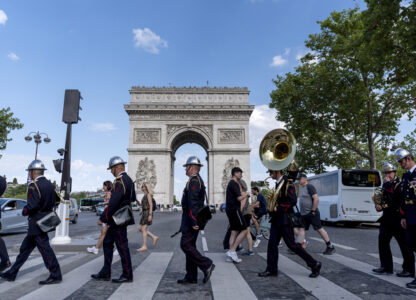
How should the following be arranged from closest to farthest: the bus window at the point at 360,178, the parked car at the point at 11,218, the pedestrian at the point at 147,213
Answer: the pedestrian at the point at 147,213 → the parked car at the point at 11,218 → the bus window at the point at 360,178

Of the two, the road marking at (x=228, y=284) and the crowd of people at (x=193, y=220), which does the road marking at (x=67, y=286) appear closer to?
the crowd of people at (x=193, y=220)

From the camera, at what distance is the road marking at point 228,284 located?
3.72 m

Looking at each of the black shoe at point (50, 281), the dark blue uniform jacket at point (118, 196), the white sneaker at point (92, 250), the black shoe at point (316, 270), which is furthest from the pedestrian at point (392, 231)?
the white sneaker at point (92, 250)

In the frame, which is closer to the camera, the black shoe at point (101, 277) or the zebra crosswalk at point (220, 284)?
the zebra crosswalk at point (220, 284)

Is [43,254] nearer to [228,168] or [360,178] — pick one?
[360,178]

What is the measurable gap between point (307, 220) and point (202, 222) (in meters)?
3.85

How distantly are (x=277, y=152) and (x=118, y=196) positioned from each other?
2839mm

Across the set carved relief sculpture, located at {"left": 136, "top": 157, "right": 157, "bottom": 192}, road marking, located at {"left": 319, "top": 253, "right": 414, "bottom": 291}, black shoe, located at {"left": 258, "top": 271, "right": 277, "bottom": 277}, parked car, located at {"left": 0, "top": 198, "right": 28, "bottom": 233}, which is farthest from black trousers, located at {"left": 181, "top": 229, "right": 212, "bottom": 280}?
carved relief sculpture, located at {"left": 136, "top": 157, "right": 157, "bottom": 192}

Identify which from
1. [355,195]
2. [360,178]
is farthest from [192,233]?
[360,178]

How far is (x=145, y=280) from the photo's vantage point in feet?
14.7

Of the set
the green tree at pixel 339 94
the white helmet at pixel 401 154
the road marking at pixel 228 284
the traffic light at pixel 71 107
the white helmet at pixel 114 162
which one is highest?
the green tree at pixel 339 94

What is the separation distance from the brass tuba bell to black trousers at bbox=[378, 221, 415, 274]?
6.09 ft

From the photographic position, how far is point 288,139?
18.1ft

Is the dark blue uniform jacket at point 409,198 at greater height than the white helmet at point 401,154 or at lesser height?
lesser
